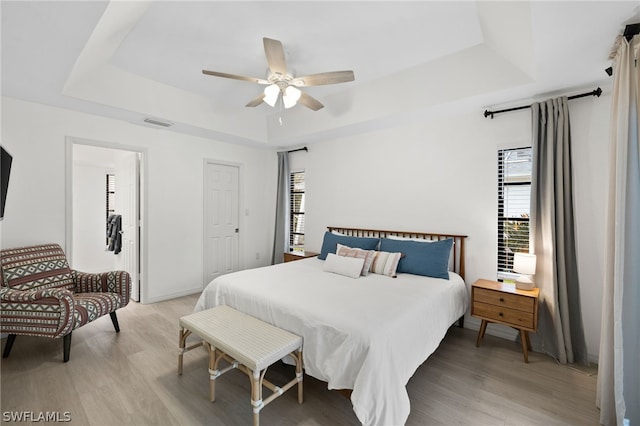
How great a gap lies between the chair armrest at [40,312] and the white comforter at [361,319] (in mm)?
1053

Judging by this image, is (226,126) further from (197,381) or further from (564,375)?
(564,375)

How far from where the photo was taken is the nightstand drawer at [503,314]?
2.50m

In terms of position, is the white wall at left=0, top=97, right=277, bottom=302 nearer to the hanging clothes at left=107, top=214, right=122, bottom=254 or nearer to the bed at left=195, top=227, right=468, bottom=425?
the hanging clothes at left=107, top=214, right=122, bottom=254

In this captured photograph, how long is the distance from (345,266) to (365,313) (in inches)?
44.6

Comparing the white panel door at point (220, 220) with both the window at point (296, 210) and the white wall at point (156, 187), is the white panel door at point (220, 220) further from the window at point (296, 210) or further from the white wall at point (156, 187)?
the window at point (296, 210)

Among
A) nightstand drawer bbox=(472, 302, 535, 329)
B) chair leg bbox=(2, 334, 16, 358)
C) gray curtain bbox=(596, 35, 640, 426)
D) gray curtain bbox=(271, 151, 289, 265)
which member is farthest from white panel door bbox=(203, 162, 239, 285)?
gray curtain bbox=(596, 35, 640, 426)

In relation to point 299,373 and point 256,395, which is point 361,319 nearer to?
point 299,373

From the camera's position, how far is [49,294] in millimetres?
2326

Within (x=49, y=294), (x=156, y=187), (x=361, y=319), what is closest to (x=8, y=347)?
(x=49, y=294)

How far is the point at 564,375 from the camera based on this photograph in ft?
7.64

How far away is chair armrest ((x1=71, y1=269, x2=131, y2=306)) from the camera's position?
296cm

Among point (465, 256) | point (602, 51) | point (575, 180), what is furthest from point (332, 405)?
point (602, 51)

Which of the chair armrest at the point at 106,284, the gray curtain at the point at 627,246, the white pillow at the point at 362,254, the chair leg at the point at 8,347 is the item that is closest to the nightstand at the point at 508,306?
the gray curtain at the point at 627,246

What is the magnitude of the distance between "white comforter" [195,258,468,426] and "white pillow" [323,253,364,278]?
0.33 ft
